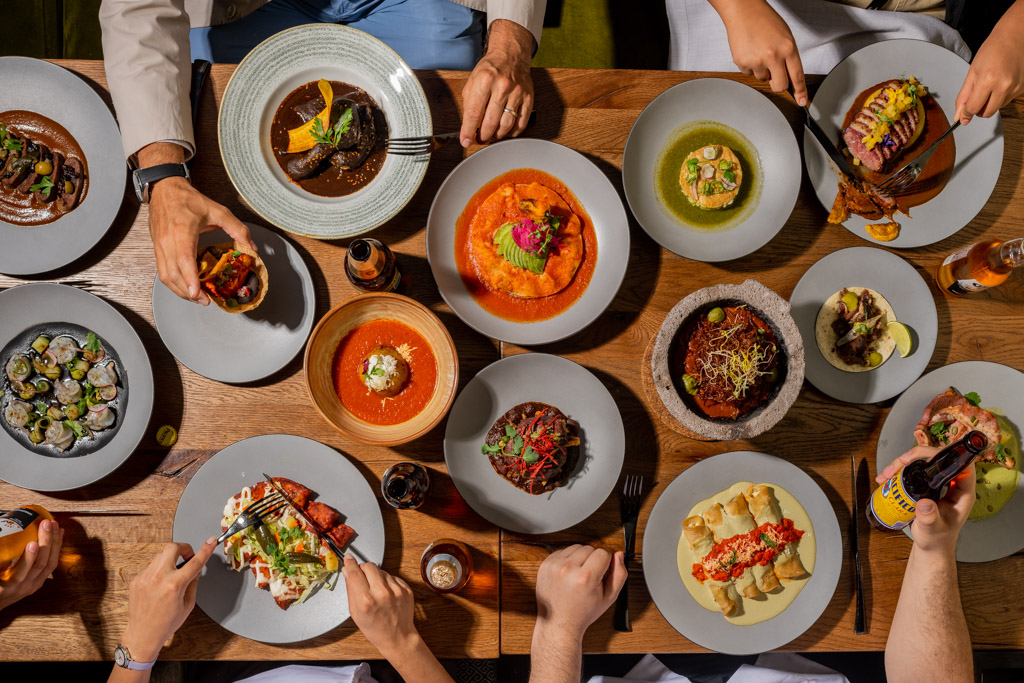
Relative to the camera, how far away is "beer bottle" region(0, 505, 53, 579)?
193 centimetres

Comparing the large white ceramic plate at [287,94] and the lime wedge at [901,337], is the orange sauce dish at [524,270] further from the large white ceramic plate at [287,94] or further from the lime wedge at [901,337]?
the lime wedge at [901,337]

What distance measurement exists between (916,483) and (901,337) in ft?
1.76

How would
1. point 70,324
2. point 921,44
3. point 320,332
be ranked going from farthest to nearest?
point 921,44, point 70,324, point 320,332

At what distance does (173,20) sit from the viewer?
7.02 ft

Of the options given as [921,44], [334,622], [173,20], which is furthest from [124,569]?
[921,44]

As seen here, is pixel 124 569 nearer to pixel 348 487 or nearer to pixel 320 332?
pixel 348 487

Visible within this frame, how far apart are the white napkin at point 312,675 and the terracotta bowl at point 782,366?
1.69m

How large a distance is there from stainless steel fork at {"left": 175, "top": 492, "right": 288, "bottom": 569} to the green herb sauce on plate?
1838 millimetres

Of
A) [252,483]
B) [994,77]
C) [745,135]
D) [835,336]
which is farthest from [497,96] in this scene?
[994,77]

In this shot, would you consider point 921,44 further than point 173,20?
Yes

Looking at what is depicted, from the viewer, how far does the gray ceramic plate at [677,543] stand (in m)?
2.08

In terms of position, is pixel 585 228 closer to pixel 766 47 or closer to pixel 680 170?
pixel 680 170

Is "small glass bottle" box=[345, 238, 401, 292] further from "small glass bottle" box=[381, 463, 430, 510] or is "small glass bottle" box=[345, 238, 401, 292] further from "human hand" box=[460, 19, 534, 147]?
"small glass bottle" box=[381, 463, 430, 510]

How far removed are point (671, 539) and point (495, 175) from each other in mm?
1531
